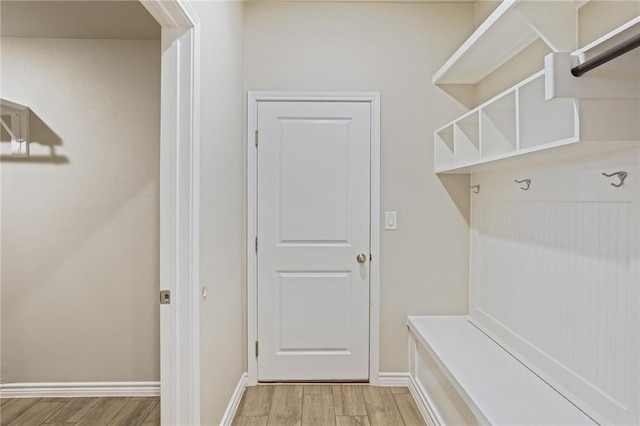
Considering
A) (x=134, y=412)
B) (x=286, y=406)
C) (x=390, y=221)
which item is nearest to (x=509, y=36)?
(x=390, y=221)

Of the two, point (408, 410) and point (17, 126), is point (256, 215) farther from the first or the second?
point (408, 410)

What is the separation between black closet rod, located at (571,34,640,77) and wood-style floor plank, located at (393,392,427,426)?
78.5 inches

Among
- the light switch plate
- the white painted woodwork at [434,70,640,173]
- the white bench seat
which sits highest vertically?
the white painted woodwork at [434,70,640,173]

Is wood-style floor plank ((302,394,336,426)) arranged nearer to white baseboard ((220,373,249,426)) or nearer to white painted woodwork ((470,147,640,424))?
white baseboard ((220,373,249,426))

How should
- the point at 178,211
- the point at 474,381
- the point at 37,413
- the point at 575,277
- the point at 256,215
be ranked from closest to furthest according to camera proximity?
the point at 178,211 < the point at 575,277 < the point at 474,381 < the point at 37,413 < the point at 256,215

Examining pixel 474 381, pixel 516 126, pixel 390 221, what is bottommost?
pixel 474 381

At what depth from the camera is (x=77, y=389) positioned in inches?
98.7

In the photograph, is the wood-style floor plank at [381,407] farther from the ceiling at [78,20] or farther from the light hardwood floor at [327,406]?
the ceiling at [78,20]

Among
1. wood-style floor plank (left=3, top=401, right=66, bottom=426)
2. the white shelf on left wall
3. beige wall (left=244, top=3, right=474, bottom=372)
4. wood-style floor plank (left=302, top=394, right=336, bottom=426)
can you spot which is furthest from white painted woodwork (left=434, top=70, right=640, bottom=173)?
wood-style floor plank (left=3, top=401, right=66, bottom=426)

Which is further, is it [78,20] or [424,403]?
[424,403]

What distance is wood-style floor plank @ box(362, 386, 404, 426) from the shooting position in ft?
7.58

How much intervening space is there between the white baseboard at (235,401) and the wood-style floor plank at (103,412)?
70 centimetres

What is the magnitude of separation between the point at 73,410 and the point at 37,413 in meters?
0.18

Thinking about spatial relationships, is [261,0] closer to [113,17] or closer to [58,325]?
[113,17]
